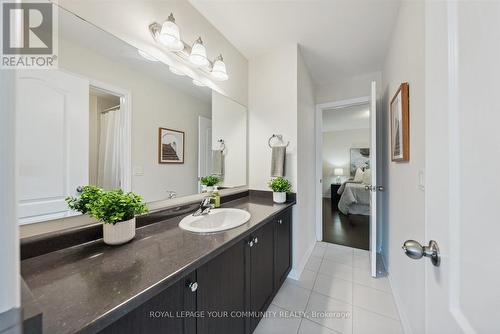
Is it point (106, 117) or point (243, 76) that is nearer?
point (106, 117)

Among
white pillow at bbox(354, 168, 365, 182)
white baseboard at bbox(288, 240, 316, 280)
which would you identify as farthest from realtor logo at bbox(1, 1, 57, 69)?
white pillow at bbox(354, 168, 365, 182)

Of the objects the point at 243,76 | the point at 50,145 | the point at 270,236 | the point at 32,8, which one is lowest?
the point at 270,236

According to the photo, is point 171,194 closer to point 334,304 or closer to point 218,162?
point 218,162

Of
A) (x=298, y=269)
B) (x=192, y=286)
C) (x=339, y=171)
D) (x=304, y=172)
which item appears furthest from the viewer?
(x=339, y=171)

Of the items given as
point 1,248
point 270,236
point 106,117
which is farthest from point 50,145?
point 270,236

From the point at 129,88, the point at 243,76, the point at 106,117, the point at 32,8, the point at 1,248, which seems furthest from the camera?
the point at 243,76

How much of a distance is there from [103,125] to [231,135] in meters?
1.20

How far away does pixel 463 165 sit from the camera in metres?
0.43

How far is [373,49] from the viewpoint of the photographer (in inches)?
79.7

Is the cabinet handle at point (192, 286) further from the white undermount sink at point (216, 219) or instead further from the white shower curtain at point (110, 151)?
the white shower curtain at point (110, 151)

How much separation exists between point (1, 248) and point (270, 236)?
55.1 inches

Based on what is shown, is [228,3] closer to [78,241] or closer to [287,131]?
[287,131]

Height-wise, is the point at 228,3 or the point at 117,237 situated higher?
the point at 228,3

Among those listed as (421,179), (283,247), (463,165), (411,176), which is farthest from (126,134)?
(411,176)
